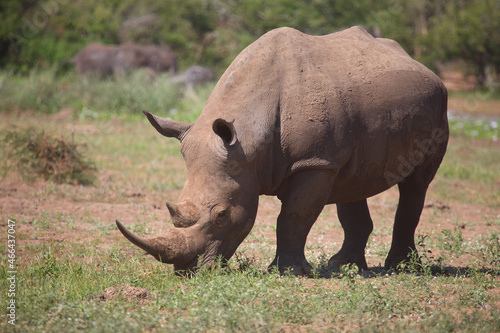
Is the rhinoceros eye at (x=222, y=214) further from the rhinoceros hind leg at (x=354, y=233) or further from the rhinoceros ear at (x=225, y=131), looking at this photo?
the rhinoceros hind leg at (x=354, y=233)

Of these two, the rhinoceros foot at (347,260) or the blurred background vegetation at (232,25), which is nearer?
the rhinoceros foot at (347,260)

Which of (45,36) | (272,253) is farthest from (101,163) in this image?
(45,36)

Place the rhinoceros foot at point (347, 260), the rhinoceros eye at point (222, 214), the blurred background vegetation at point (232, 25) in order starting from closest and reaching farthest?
the rhinoceros eye at point (222, 214) → the rhinoceros foot at point (347, 260) → the blurred background vegetation at point (232, 25)

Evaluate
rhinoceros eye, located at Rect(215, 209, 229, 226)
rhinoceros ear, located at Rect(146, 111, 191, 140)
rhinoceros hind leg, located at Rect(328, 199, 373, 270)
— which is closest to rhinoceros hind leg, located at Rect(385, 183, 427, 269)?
rhinoceros hind leg, located at Rect(328, 199, 373, 270)

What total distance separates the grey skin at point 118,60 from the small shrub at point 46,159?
9799 millimetres

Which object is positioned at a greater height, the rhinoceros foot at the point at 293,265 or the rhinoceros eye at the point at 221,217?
the rhinoceros eye at the point at 221,217

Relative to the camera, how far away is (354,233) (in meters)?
6.52

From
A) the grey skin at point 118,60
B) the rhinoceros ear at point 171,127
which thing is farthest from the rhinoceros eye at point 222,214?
the grey skin at point 118,60

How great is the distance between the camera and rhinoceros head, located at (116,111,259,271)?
16.2 feet

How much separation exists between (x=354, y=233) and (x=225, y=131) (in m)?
2.13

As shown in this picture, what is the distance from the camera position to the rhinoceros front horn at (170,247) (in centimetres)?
471

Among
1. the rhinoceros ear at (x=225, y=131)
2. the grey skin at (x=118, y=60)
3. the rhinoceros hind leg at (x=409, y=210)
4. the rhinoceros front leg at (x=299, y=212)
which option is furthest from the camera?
the grey skin at (x=118, y=60)

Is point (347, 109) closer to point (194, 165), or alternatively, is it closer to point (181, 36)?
point (194, 165)

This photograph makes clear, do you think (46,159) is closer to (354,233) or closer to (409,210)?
(354,233)
